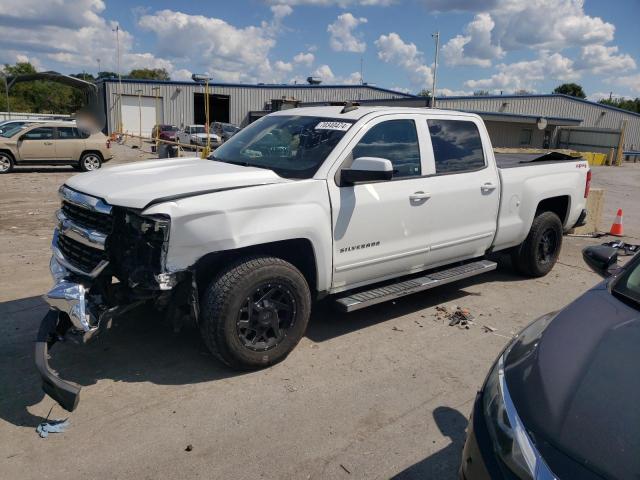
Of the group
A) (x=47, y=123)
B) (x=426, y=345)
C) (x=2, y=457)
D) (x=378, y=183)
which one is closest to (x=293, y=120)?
(x=378, y=183)

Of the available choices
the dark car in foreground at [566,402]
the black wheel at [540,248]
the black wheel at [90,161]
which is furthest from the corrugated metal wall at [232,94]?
the dark car in foreground at [566,402]

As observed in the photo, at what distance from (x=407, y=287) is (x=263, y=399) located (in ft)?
5.98

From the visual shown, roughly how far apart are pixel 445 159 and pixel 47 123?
53.4ft

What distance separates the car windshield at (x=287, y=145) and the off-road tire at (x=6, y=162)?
14.7 meters

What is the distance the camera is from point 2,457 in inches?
115

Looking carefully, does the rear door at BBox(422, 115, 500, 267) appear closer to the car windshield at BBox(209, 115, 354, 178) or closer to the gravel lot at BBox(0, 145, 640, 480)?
the gravel lot at BBox(0, 145, 640, 480)

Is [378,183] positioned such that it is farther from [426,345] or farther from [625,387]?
[625,387]

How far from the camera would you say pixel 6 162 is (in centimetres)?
1655

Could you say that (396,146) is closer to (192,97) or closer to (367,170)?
(367,170)

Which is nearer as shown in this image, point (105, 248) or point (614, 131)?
point (105, 248)

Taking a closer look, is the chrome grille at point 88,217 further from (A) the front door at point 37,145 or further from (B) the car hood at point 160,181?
(A) the front door at point 37,145

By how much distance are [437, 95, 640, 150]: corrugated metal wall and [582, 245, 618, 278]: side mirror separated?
37.1 m

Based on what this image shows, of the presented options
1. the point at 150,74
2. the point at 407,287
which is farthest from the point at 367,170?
the point at 150,74

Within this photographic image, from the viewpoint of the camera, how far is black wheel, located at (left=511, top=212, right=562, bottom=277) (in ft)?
20.6
